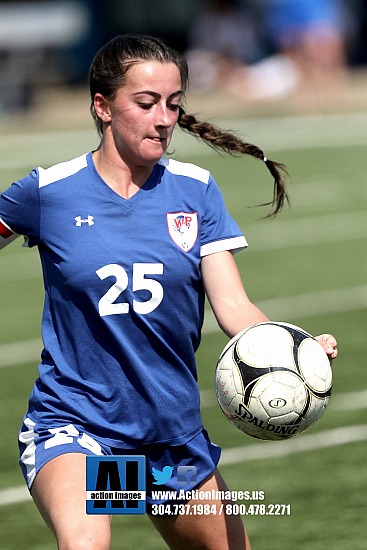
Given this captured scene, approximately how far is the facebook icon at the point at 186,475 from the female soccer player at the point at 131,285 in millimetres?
21

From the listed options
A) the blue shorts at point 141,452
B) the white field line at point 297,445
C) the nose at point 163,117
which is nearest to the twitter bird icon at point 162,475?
the blue shorts at point 141,452

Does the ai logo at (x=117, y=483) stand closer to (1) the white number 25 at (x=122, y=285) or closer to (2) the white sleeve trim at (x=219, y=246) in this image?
(1) the white number 25 at (x=122, y=285)

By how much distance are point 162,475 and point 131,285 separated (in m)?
0.72

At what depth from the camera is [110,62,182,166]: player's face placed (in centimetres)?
465

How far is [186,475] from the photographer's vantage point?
185 inches

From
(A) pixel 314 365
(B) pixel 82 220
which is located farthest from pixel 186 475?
(B) pixel 82 220

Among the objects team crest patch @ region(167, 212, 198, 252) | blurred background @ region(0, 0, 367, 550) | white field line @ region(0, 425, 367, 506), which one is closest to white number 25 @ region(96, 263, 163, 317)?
team crest patch @ region(167, 212, 198, 252)

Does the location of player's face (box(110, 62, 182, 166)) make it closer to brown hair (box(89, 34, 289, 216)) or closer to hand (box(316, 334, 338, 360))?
brown hair (box(89, 34, 289, 216))

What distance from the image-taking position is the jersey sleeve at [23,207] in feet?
15.5

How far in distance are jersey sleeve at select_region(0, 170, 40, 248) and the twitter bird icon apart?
Result: 3.24 ft

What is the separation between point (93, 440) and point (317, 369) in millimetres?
863

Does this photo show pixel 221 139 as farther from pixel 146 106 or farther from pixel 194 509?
pixel 194 509

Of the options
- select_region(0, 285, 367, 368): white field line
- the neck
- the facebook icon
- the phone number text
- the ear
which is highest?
the ear

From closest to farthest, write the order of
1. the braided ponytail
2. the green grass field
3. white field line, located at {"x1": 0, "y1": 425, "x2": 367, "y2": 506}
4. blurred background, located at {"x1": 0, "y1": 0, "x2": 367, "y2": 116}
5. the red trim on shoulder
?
the red trim on shoulder < the braided ponytail < the green grass field < white field line, located at {"x1": 0, "y1": 425, "x2": 367, "y2": 506} < blurred background, located at {"x1": 0, "y1": 0, "x2": 367, "y2": 116}
